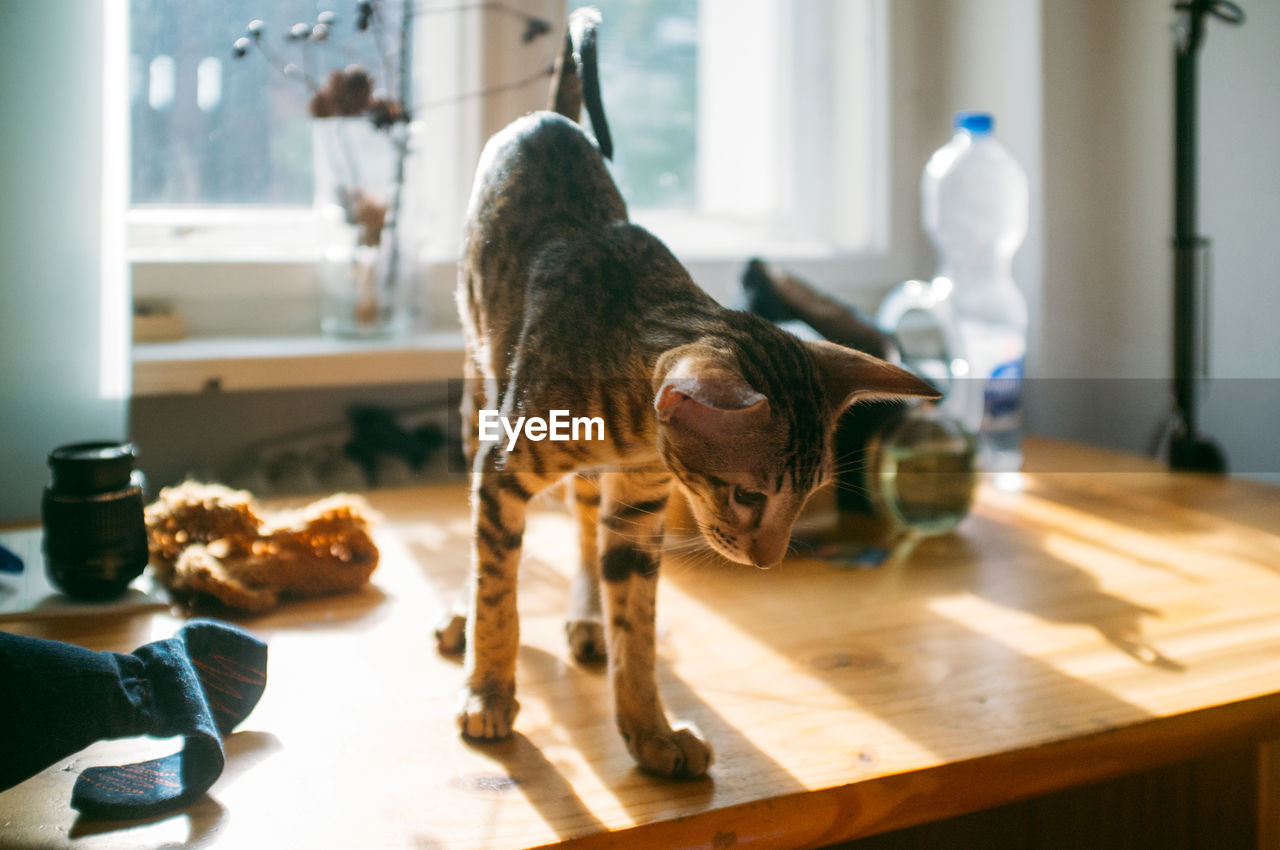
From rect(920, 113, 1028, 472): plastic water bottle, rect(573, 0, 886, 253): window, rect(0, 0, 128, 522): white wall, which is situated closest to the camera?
rect(0, 0, 128, 522): white wall

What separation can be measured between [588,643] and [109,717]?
13.1 inches

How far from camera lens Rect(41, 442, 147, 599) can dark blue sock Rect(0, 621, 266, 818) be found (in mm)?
253

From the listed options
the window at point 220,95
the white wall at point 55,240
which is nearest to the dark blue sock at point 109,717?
the white wall at point 55,240

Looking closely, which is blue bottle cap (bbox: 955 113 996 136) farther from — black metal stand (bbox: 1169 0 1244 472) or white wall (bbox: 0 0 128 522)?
white wall (bbox: 0 0 128 522)

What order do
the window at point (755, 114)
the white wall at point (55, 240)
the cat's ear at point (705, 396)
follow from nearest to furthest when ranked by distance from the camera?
the cat's ear at point (705, 396) → the white wall at point (55, 240) → the window at point (755, 114)

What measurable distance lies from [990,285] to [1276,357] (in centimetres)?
39

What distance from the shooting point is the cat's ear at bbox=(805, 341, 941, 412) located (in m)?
0.50

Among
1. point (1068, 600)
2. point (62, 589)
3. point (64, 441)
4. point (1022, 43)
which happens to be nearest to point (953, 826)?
point (1068, 600)

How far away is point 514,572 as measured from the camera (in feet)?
2.07

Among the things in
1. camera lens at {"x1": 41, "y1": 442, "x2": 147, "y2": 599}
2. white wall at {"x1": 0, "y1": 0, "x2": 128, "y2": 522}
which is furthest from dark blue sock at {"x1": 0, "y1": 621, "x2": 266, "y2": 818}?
white wall at {"x1": 0, "y1": 0, "x2": 128, "y2": 522}

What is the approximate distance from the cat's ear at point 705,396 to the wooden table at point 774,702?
211 millimetres

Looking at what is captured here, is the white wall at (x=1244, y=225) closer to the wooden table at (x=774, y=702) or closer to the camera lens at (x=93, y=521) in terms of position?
the wooden table at (x=774, y=702)

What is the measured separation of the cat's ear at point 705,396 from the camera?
0.44m

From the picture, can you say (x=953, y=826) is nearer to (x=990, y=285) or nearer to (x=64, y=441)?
(x=64, y=441)
